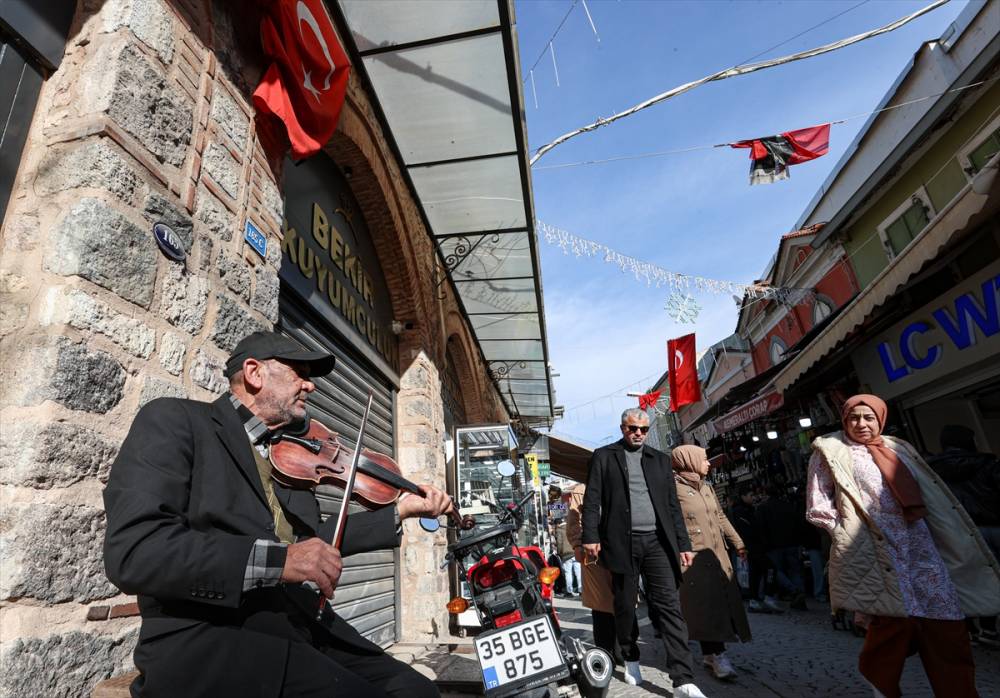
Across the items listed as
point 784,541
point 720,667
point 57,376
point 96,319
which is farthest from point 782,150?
point 57,376

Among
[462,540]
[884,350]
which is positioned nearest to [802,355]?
[884,350]

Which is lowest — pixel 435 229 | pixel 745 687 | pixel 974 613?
pixel 745 687

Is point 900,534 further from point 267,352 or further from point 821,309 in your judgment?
point 821,309

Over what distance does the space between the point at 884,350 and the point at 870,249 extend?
5.52 m

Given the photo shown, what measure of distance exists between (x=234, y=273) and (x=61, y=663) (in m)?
1.59

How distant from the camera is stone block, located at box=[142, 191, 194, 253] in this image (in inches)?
76.6

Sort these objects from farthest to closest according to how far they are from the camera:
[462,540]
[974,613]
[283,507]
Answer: [462,540] → [974,613] → [283,507]

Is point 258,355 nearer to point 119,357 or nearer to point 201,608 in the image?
point 119,357

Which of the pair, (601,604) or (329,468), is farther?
(601,604)

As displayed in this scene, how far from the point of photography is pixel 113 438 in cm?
166

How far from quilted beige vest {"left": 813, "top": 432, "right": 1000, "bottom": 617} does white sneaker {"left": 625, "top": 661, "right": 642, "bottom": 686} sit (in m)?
1.49

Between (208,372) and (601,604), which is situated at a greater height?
(208,372)

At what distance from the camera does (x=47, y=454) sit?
144 cm

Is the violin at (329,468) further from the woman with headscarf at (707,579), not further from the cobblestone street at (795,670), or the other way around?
the woman with headscarf at (707,579)
